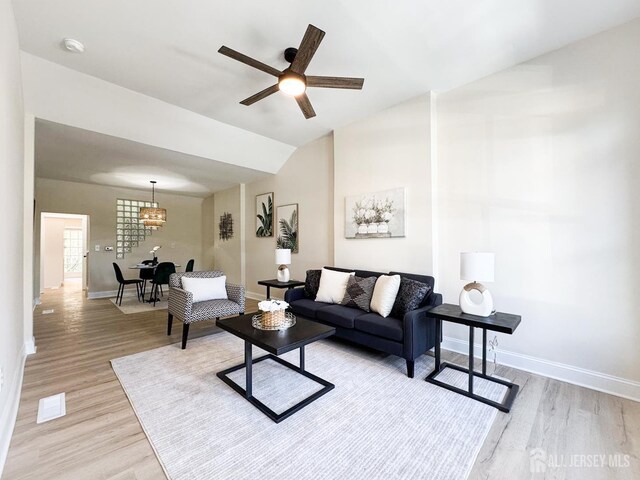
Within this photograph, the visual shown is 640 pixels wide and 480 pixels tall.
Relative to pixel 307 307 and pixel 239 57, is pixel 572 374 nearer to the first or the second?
pixel 307 307

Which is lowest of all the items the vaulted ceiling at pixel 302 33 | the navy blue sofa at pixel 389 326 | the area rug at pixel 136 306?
the area rug at pixel 136 306

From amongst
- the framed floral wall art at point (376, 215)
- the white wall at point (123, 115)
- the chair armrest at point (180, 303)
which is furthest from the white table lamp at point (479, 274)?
the white wall at point (123, 115)

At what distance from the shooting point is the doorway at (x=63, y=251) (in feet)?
25.3

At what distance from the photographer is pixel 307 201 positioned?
16.2 ft

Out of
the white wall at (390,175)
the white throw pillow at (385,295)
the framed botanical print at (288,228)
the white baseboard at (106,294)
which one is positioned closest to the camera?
the white throw pillow at (385,295)

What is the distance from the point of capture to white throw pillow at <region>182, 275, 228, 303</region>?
3.50 m

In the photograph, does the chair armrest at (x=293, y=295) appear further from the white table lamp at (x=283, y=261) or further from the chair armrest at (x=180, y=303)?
the chair armrest at (x=180, y=303)

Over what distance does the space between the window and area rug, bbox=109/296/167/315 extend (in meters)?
4.95

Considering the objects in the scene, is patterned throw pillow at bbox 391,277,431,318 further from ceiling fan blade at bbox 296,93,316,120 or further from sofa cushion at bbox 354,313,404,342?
ceiling fan blade at bbox 296,93,316,120

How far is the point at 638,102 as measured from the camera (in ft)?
7.17

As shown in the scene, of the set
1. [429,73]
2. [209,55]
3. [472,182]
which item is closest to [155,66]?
[209,55]

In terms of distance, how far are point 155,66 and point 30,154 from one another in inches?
68.2

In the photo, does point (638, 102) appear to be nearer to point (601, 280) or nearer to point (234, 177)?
point (601, 280)

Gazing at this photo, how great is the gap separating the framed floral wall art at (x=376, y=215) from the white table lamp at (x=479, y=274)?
120cm
